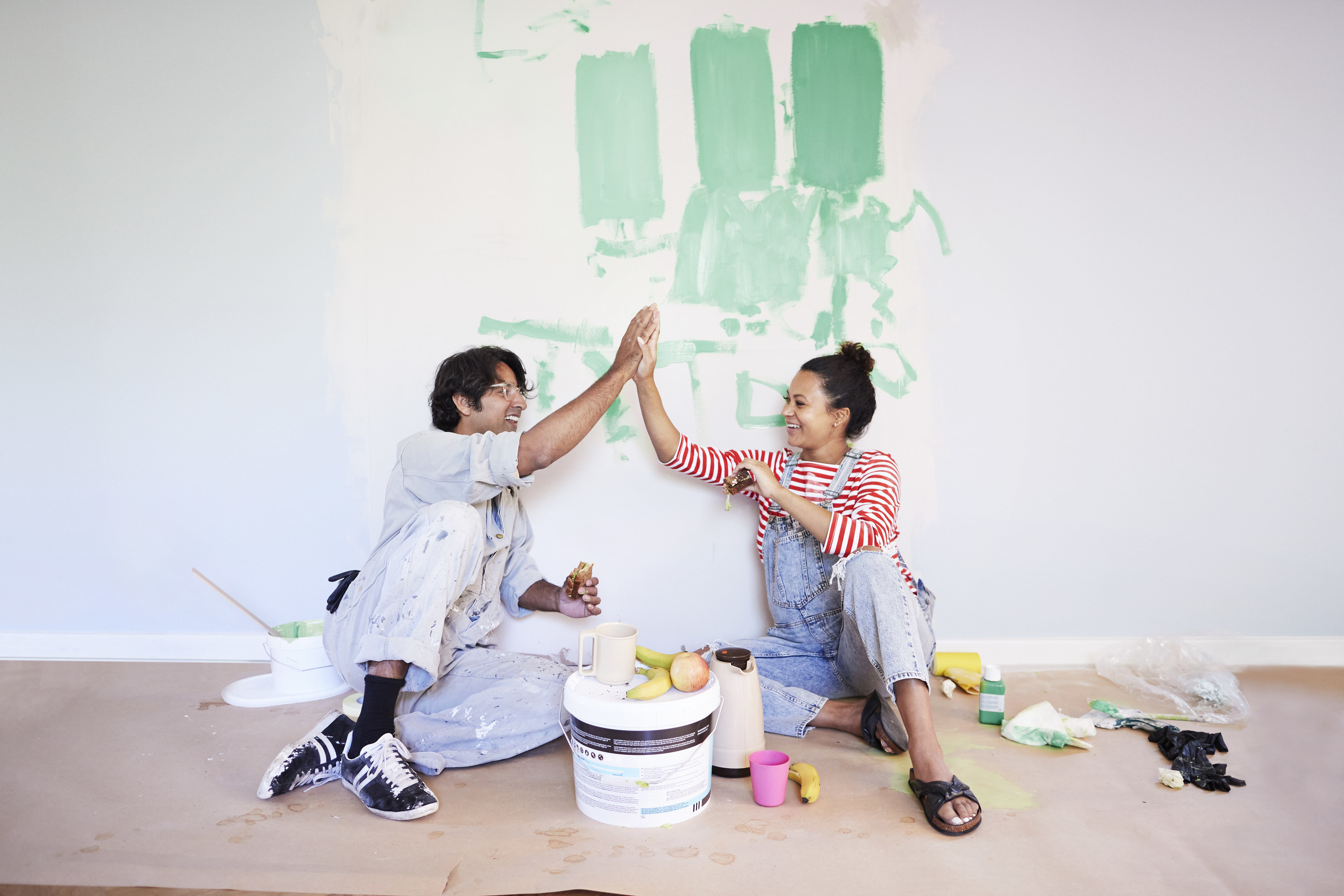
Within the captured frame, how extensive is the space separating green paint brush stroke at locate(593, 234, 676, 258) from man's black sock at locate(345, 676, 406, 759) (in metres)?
1.31

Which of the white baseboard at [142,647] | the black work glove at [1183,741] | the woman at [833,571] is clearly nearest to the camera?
the woman at [833,571]

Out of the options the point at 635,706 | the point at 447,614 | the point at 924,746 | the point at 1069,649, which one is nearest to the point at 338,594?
the point at 447,614

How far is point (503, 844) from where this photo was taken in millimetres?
1418

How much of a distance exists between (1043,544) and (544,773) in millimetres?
1599

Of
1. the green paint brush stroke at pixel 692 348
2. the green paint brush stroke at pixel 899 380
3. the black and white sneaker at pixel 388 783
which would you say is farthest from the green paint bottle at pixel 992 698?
the black and white sneaker at pixel 388 783

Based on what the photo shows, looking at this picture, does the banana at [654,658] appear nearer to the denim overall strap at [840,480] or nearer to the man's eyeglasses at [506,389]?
the denim overall strap at [840,480]

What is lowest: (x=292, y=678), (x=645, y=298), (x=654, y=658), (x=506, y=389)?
(x=292, y=678)

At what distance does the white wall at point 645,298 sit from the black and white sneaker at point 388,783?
2.60 ft

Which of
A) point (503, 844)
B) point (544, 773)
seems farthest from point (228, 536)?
point (503, 844)

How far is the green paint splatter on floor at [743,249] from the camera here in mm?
2346

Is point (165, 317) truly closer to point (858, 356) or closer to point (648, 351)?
point (648, 351)

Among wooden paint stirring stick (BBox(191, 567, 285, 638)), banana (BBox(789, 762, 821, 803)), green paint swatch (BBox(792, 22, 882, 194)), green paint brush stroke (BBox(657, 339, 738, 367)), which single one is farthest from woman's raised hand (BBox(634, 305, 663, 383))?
wooden paint stirring stick (BBox(191, 567, 285, 638))

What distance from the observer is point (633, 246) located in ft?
7.71

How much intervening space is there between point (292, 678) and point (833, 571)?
4.73 feet
